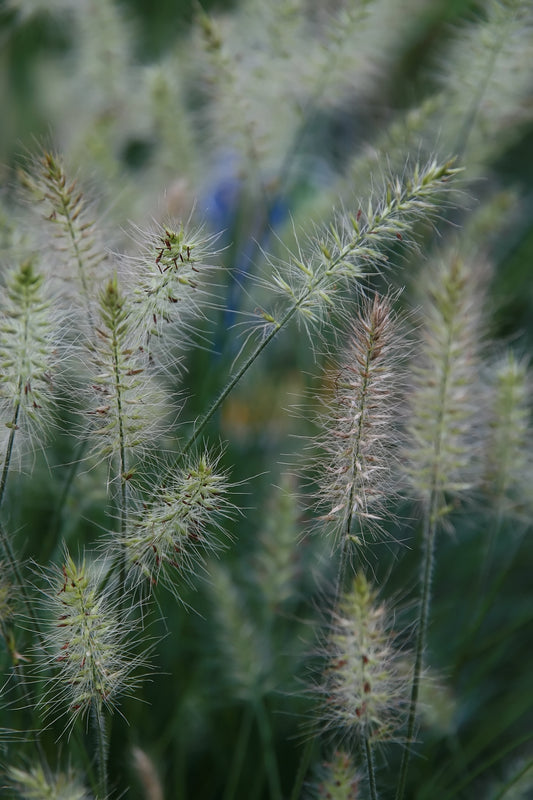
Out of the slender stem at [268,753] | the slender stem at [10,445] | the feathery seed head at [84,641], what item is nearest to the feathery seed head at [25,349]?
the slender stem at [10,445]

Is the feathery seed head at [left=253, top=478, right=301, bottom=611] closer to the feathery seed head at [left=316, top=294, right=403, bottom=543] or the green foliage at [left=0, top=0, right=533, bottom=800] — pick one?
the green foliage at [left=0, top=0, right=533, bottom=800]

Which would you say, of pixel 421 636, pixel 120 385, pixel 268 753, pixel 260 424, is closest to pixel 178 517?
pixel 120 385

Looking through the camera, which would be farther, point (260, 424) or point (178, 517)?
point (260, 424)

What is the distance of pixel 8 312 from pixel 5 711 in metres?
0.35

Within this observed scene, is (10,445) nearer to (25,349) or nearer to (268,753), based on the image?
(25,349)

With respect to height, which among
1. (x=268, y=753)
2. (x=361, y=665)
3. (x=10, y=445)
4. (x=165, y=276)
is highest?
(x=165, y=276)

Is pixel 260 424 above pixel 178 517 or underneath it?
above

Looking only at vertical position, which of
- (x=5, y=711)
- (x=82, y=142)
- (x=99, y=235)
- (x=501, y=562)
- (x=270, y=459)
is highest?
(x=82, y=142)

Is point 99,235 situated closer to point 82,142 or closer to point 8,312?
point 8,312

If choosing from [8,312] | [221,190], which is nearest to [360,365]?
[8,312]

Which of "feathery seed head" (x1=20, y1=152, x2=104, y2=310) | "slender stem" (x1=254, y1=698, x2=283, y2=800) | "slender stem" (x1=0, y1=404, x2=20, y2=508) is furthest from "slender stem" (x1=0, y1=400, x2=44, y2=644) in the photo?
"slender stem" (x1=254, y1=698, x2=283, y2=800)

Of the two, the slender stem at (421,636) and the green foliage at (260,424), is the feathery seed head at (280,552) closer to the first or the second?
the green foliage at (260,424)

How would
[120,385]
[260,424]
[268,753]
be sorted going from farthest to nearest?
1. [260,424]
2. [268,753]
3. [120,385]

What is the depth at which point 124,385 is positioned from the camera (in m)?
0.49
